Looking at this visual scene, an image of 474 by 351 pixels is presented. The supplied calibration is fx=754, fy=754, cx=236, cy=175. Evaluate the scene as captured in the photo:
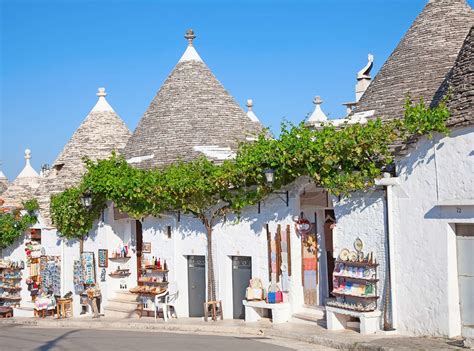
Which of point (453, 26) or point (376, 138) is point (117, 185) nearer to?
point (376, 138)

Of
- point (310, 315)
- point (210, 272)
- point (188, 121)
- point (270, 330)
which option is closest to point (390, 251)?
point (310, 315)

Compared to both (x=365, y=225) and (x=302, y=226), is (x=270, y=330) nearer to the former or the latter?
(x=302, y=226)

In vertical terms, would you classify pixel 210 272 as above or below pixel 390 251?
below

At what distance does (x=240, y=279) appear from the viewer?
19.6 m

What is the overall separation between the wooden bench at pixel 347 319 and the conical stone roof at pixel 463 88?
13.9 feet

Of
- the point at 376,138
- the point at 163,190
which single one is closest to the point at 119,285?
the point at 163,190

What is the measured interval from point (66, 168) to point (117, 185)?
5.88m

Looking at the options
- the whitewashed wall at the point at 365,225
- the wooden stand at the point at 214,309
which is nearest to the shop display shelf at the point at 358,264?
the whitewashed wall at the point at 365,225

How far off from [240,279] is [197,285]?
152cm

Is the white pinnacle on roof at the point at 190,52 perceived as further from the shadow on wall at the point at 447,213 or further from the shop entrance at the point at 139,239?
the shadow on wall at the point at 447,213

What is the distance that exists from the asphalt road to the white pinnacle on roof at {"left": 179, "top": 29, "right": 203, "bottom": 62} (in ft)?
30.6

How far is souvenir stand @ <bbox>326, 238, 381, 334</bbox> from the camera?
1525 cm

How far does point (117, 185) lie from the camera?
826 inches

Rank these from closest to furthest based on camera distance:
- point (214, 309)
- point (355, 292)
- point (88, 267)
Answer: point (355, 292) < point (214, 309) < point (88, 267)
